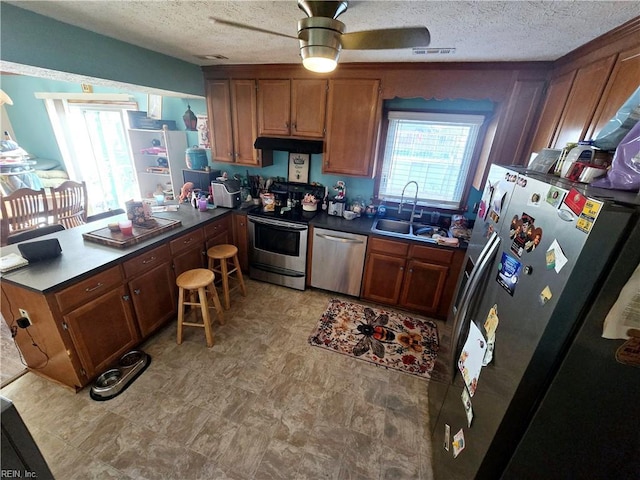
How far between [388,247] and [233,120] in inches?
91.1

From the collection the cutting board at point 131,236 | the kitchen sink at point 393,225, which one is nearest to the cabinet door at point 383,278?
the kitchen sink at point 393,225

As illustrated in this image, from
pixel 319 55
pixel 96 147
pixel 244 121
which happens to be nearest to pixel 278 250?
Answer: pixel 244 121

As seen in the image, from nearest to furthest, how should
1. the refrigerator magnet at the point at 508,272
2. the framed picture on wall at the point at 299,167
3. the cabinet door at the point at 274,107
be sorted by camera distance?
the refrigerator magnet at the point at 508,272
the cabinet door at the point at 274,107
the framed picture on wall at the point at 299,167

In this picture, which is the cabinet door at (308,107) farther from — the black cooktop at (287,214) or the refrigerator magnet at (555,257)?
the refrigerator magnet at (555,257)

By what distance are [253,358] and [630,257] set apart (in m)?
2.29

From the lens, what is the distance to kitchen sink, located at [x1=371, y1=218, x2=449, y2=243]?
2631 mm

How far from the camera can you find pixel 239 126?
3.05 meters

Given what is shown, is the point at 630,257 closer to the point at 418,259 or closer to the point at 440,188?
the point at 418,259

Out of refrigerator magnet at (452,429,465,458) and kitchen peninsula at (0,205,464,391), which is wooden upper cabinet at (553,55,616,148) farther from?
refrigerator magnet at (452,429,465,458)

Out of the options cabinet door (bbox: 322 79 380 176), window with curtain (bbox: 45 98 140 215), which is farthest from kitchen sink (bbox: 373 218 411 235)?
window with curtain (bbox: 45 98 140 215)

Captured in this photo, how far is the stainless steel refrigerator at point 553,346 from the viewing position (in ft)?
2.30

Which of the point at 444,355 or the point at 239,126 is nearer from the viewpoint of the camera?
the point at 444,355

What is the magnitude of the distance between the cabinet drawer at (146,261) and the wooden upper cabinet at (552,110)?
3174 mm

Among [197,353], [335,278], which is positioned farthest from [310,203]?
[197,353]
